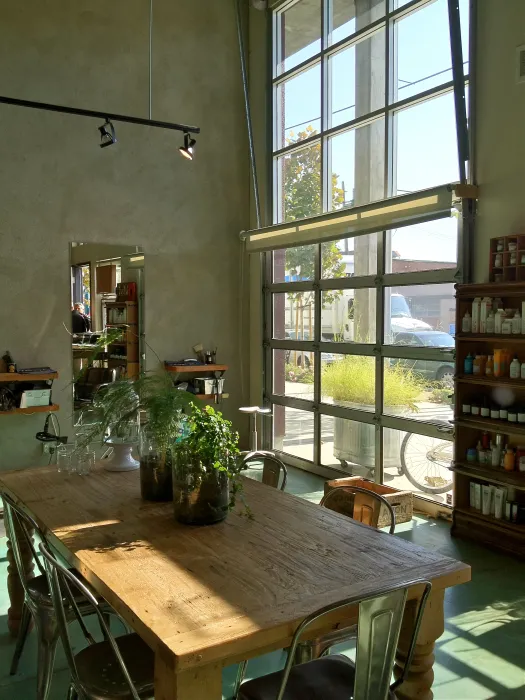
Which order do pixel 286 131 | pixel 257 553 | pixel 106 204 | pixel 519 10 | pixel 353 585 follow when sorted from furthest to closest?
pixel 286 131, pixel 106 204, pixel 519 10, pixel 257 553, pixel 353 585

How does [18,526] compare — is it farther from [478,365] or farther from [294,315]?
[294,315]

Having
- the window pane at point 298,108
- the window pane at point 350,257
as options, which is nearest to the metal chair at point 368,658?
the window pane at point 350,257

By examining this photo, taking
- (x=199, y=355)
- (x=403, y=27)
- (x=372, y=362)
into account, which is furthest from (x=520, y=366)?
(x=199, y=355)

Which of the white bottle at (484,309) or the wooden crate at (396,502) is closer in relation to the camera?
the white bottle at (484,309)

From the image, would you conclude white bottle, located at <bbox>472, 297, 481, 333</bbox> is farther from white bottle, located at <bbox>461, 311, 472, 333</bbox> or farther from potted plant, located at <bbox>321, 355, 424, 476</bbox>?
potted plant, located at <bbox>321, 355, 424, 476</bbox>

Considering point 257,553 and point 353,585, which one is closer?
point 353,585

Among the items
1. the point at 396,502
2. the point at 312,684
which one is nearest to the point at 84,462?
the point at 312,684

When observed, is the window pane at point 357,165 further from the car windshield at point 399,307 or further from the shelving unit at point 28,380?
the shelving unit at point 28,380

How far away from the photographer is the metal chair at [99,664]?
6.74 ft

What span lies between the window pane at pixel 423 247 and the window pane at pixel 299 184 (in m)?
1.25

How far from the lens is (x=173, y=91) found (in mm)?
6984

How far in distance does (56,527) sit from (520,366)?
3221 millimetres

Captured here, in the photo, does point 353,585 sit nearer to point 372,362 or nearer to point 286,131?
point 372,362

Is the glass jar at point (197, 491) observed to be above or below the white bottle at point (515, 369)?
below
